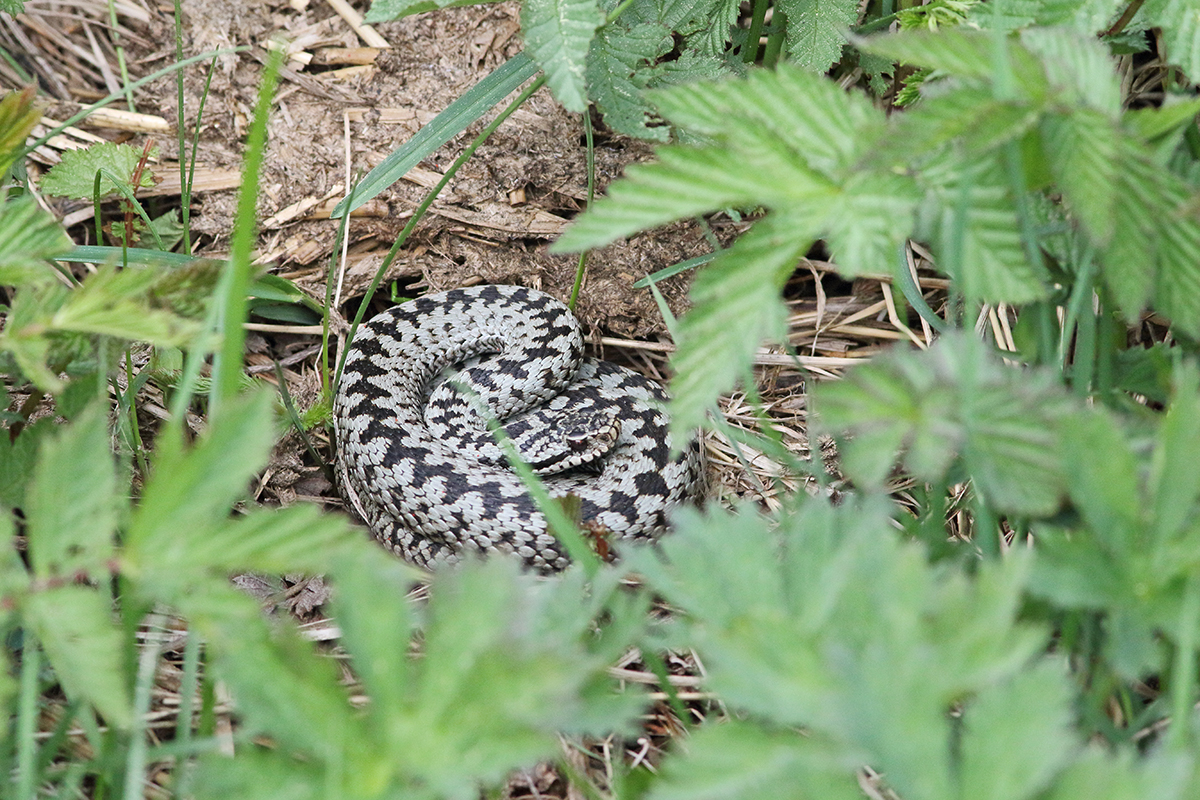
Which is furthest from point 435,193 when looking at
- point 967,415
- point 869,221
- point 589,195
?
point 967,415

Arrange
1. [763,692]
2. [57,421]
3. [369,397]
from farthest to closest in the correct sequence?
1. [369,397]
2. [57,421]
3. [763,692]

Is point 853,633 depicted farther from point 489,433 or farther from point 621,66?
point 489,433

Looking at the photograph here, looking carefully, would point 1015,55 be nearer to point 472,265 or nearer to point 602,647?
point 602,647

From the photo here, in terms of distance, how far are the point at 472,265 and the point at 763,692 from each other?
13.0 feet

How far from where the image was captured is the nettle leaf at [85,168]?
431 cm

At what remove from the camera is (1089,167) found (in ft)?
6.99

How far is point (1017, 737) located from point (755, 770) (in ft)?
1.37

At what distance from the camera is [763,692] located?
1.62 m

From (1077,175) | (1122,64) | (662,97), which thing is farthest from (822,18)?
(1077,175)

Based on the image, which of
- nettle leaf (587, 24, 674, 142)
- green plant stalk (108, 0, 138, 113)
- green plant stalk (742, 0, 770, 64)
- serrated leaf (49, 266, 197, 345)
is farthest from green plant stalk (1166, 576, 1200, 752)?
green plant stalk (108, 0, 138, 113)

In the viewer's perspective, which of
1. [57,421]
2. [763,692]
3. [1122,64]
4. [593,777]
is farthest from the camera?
[1122,64]

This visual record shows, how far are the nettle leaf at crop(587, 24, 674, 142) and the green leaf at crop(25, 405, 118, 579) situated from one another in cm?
245

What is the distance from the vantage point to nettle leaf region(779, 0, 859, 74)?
4.07 m

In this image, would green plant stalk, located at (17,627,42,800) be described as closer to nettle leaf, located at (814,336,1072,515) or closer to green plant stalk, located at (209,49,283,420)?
green plant stalk, located at (209,49,283,420)
